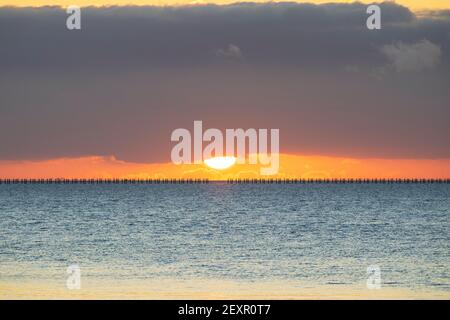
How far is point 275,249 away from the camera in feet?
219

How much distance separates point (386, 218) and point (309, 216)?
9187mm

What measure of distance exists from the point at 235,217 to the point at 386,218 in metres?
17.9

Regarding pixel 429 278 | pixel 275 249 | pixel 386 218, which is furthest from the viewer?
pixel 386 218

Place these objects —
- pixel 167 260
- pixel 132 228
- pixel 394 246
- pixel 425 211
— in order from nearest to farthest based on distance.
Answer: pixel 167 260
pixel 394 246
pixel 132 228
pixel 425 211

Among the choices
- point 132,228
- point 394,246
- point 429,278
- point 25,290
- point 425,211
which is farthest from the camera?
point 425,211

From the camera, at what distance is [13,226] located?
92000 millimetres

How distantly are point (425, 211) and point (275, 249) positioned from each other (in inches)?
2583

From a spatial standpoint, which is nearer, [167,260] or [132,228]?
[167,260]

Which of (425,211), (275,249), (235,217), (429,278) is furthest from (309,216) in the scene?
(429,278)

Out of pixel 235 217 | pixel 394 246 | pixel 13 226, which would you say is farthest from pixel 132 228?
pixel 394 246
